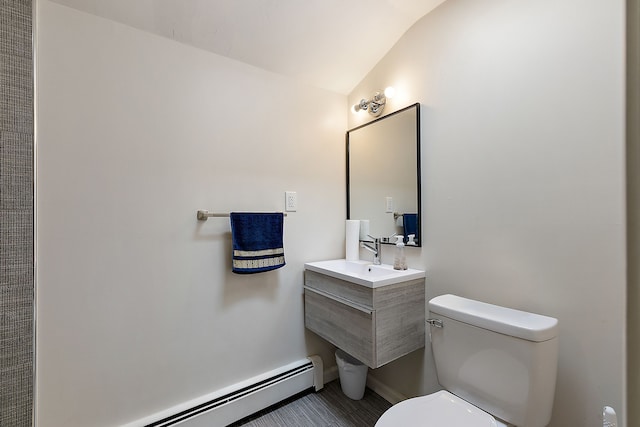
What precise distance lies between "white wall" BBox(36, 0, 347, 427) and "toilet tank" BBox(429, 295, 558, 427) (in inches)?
37.8

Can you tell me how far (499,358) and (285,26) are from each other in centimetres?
180

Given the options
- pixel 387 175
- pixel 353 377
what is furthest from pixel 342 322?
pixel 387 175

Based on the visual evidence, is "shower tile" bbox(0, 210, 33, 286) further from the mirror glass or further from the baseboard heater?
the mirror glass

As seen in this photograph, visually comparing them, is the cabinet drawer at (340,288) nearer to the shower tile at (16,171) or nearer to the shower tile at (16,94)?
the shower tile at (16,171)

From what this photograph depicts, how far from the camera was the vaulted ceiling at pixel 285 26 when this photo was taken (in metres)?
1.38

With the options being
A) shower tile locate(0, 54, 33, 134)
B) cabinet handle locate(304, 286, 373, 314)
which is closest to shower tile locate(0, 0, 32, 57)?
shower tile locate(0, 54, 33, 134)

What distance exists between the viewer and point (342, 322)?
1.61 meters

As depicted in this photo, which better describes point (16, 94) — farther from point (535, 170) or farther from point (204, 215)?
point (535, 170)

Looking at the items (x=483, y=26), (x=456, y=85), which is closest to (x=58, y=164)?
(x=456, y=85)

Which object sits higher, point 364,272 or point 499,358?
point 364,272

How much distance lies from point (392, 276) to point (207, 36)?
156 cm

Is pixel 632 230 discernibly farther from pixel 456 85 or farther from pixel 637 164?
pixel 456 85

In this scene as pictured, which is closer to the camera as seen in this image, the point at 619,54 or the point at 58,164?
the point at 619,54

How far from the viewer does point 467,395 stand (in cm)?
119
